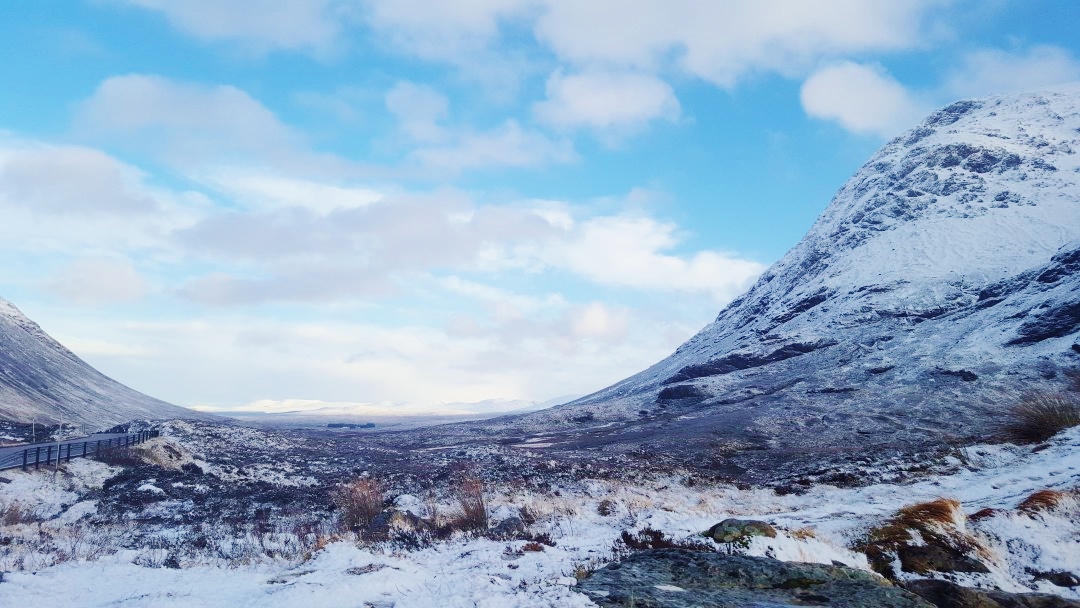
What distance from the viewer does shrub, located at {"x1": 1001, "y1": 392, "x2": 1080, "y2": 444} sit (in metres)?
20.0

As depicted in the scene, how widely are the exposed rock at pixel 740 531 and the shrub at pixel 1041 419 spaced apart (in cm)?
1603

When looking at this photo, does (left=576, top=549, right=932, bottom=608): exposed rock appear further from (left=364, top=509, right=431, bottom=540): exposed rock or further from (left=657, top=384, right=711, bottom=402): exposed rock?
(left=657, top=384, right=711, bottom=402): exposed rock

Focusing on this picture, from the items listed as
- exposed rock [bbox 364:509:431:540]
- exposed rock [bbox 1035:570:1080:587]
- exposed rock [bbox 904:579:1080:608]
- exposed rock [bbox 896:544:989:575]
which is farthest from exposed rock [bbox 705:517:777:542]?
exposed rock [bbox 364:509:431:540]

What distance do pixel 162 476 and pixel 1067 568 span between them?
31008mm

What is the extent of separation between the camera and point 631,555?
31.4 feet

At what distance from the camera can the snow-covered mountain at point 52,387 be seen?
2771 inches

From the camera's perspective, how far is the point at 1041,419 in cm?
2072

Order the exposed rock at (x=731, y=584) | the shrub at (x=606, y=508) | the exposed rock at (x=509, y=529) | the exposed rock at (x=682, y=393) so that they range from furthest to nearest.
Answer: the exposed rock at (x=682, y=393) < the shrub at (x=606, y=508) < the exposed rock at (x=509, y=529) < the exposed rock at (x=731, y=584)

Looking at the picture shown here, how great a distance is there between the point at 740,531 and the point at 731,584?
5.84 ft

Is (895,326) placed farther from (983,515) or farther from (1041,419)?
(983,515)

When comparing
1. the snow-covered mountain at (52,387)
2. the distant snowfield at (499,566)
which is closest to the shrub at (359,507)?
the distant snowfield at (499,566)

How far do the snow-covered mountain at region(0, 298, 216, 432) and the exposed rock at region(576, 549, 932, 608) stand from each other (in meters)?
69.6

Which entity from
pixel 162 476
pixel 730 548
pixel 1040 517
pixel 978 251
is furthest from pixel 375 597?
pixel 978 251

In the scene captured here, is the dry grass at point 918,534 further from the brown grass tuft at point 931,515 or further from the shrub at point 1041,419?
the shrub at point 1041,419
